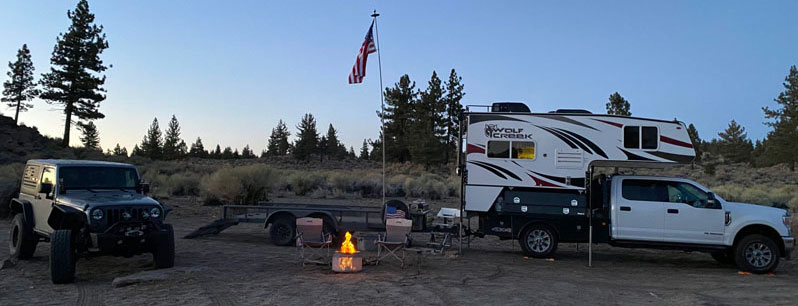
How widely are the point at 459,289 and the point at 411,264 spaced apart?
7.46 ft

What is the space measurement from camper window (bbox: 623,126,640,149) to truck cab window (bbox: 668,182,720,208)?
3.37 ft

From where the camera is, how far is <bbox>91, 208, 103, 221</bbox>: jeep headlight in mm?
8177

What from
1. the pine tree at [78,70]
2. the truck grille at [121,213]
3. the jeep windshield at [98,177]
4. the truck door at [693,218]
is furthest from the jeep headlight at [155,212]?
the pine tree at [78,70]

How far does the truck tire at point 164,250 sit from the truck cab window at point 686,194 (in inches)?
363

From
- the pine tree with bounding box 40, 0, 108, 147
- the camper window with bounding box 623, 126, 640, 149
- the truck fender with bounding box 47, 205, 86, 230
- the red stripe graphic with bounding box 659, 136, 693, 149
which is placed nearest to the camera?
the truck fender with bounding box 47, 205, 86, 230

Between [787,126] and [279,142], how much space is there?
66.6 meters

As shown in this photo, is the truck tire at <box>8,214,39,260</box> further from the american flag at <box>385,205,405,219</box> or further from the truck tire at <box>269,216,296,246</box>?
the american flag at <box>385,205,405,219</box>

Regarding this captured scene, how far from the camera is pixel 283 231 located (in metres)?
12.3

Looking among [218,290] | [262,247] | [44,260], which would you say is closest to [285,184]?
[262,247]

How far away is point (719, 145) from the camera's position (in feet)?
218

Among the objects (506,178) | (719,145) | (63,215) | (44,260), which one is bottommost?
(44,260)

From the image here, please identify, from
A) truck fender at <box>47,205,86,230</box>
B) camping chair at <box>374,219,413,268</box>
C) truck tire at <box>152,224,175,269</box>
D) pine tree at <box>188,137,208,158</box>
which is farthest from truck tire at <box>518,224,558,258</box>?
pine tree at <box>188,137,208,158</box>

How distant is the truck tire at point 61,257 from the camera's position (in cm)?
776

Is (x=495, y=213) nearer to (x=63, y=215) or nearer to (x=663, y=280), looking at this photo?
(x=663, y=280)
